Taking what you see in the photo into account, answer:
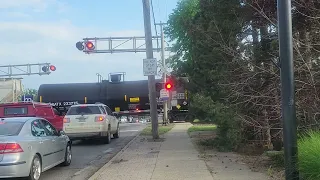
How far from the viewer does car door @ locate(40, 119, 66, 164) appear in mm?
10656

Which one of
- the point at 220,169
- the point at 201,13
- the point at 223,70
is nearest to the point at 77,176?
the point at 220,169

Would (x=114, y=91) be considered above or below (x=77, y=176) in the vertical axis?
above

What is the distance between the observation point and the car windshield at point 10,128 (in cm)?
922

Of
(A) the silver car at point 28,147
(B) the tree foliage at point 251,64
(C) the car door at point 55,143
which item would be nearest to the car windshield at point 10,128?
(A) the silver car at point 28,147

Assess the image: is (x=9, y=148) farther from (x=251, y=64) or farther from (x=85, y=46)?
(x=85, y=46)

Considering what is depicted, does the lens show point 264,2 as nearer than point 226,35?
Yes

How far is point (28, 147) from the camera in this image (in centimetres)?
890

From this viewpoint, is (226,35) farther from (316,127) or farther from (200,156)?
(316,127)

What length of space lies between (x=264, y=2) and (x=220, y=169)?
4.14m

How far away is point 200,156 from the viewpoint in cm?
1231

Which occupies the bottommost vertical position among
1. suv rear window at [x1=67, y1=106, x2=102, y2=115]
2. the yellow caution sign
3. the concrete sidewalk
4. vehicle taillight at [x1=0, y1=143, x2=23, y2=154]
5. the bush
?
the concrete sidewalk

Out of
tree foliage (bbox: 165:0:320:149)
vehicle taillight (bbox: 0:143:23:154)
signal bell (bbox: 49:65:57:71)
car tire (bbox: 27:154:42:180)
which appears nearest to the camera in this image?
vehicle taillight (bbox: 0:143:23:154)

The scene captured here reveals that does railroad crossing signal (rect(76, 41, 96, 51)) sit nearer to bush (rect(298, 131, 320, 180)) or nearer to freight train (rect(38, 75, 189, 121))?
freight train (rect(38, 75, 189, 121))

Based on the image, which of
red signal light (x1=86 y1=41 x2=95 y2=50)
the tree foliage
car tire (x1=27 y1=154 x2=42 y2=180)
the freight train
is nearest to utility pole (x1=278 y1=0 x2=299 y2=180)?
the tree foliage
